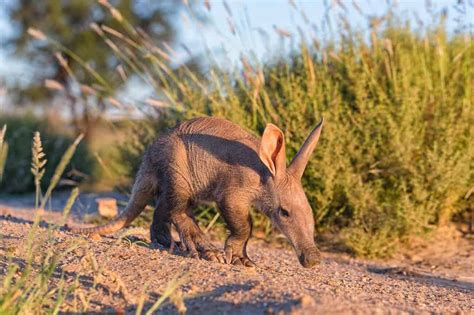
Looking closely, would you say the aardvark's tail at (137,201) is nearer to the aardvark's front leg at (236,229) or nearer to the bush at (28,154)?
the aardvark's front leg at (236,229)

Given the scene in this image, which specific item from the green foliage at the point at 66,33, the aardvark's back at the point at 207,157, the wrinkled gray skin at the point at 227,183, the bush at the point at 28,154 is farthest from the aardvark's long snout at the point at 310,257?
the green foliage at the point at 66,33

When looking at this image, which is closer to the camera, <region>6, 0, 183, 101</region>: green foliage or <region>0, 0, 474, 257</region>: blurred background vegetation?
<region>0, 0, 474, 257</region>: blurred background vegetation

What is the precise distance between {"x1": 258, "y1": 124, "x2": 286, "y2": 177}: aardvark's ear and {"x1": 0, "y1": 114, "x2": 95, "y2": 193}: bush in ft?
23.1

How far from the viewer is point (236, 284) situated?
3957 millimetres

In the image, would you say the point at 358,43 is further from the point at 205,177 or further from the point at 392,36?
the point at 205,177

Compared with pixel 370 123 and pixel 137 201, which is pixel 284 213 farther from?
pixel 370 123

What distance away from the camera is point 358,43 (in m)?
7.84

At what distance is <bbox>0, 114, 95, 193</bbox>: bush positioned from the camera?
39.3ft

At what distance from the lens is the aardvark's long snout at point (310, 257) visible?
4613mm

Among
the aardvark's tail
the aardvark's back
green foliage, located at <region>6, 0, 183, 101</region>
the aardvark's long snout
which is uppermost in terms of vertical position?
green foliage, located at <region>6, 0, 183, 101</region>

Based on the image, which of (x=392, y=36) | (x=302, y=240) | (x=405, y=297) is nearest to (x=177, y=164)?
(x=302, y=240)

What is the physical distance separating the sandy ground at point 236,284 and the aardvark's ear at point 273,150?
68cm

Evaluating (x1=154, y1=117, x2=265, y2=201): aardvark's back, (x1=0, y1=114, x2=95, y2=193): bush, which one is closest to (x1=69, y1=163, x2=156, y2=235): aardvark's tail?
(x1=154, y1=117, x2=265, y2=201): aardvark's back

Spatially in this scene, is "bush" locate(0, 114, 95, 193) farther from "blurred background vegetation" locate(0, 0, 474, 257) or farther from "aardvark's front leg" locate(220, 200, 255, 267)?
"aardvark's front leg" locate(220, 200, 255, 267)
